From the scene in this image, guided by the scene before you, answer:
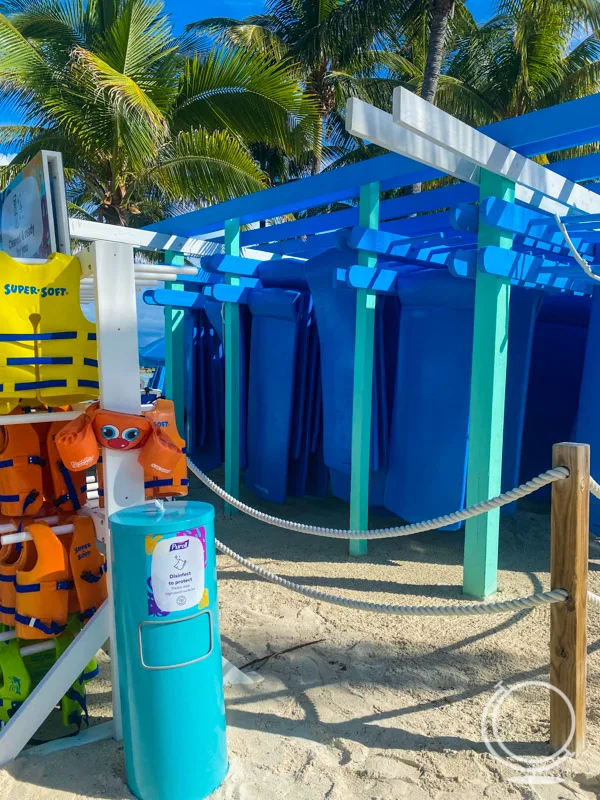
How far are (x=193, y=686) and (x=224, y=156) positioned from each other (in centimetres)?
936

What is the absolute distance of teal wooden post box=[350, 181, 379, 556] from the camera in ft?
14.4

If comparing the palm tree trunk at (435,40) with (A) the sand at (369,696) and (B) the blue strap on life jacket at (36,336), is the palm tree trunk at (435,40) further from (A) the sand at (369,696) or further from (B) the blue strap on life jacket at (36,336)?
(B) the blue strap on life jacket at (36,336)

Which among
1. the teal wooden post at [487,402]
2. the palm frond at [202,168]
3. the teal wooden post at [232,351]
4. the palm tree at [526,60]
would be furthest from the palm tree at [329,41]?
the teal wooden post at [487,402]

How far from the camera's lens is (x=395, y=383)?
4.67 meters

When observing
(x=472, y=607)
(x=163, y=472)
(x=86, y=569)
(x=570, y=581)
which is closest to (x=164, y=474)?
(x=163, y=472)

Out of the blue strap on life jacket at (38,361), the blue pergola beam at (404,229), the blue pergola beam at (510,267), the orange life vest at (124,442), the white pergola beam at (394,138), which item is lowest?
the orange life vest at (124,442)

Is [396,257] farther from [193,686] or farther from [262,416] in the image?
[193,686]

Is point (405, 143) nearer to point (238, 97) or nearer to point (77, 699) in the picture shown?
point (77, 699)

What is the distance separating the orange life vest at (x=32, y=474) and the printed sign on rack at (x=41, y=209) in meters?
0.76

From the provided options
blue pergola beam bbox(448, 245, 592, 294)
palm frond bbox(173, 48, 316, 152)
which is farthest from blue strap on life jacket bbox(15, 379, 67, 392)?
palm frond bbox(173, 48, 316, 152)

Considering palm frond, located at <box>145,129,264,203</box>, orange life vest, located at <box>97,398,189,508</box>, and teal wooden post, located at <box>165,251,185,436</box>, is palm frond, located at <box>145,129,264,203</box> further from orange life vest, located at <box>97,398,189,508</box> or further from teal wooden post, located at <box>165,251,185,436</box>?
orange life vest, located at <box>97,398,189,508</box>

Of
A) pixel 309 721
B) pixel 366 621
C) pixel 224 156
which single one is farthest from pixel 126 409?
pixel 224 156

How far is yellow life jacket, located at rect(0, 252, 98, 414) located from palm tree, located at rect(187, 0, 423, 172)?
38.2 feet

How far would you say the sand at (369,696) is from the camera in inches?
88.0
